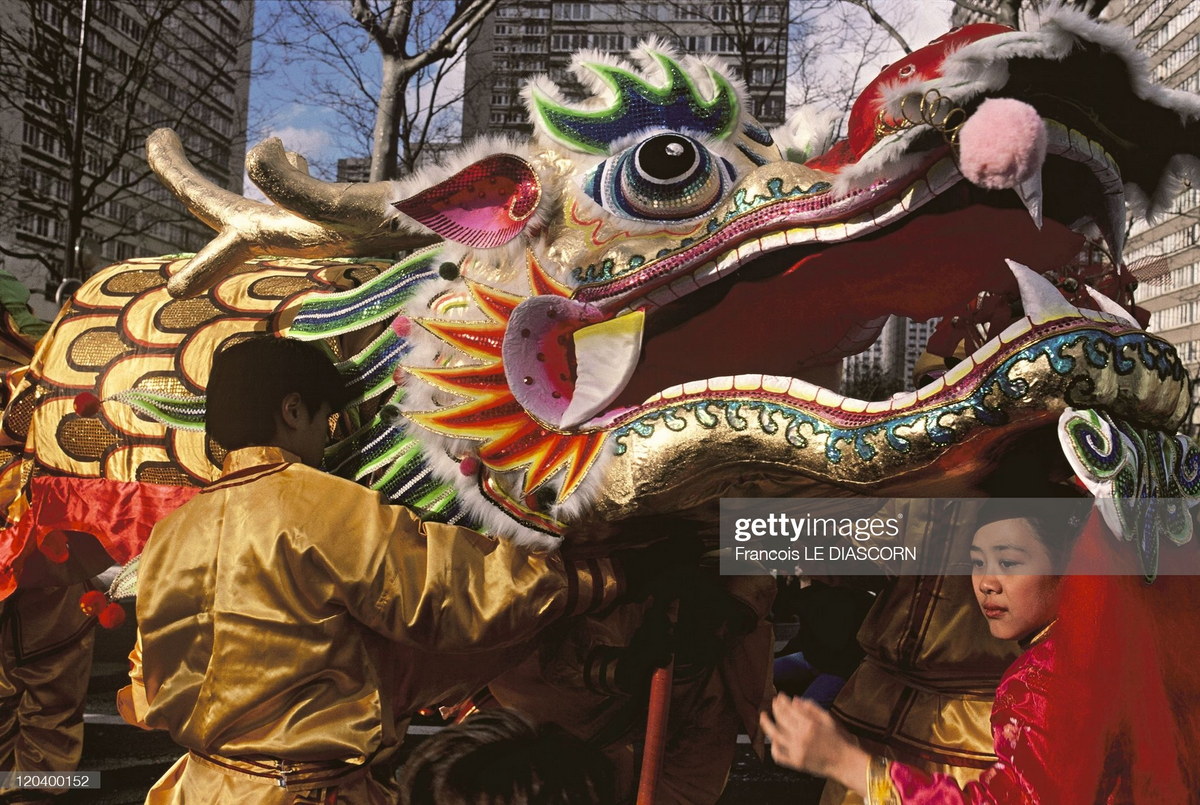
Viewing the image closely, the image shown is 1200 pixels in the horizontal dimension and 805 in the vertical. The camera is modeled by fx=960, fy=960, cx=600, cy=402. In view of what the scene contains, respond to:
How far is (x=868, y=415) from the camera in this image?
150 cm

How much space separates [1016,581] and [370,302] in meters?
1.33

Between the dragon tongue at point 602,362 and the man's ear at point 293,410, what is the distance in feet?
1.72

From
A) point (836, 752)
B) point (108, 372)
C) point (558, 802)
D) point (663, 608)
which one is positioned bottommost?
point (558, 802)

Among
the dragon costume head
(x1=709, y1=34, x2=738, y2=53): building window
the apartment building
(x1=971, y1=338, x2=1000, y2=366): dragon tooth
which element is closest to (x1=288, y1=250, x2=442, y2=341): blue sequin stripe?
the dragon costume head

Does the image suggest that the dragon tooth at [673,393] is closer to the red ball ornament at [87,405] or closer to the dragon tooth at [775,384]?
the dragon tooth at [775,384]

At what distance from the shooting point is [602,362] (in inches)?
68.4

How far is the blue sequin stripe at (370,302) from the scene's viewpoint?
6.45 feet

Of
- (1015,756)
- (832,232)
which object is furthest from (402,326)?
(1015,756)

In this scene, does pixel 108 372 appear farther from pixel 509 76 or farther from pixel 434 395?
pixel 509 76

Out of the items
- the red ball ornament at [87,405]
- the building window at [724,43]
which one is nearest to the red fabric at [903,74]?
the red ball ornament at [87,405]

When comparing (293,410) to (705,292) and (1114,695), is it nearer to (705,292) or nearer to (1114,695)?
(705,292)

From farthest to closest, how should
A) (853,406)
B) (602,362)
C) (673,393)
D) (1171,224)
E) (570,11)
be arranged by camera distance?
(1171,224) → (570,11) → (602,362) → (673,393) → (853,406)

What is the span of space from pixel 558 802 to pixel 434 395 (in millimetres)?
916

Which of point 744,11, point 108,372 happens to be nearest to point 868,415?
point 108,372
